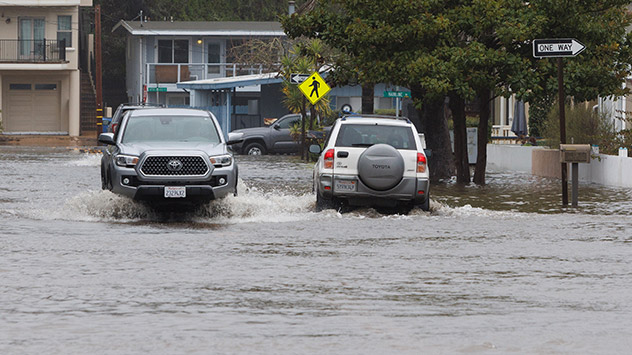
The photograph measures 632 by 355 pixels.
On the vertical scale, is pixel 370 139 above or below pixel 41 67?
below

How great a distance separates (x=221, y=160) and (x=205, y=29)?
5408 cm

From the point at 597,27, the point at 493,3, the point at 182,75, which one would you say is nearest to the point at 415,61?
the point at 493,3

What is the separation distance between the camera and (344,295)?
10.8 m

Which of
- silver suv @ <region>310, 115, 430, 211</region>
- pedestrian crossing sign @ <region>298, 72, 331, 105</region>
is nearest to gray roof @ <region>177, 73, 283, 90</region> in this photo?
pedestrian crossing sign @ <region>298, 72, 331, 105</region>

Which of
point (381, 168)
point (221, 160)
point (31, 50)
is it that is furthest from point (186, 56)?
point (381, 168)

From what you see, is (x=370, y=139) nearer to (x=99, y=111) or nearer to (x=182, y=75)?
(x=99, y=111)

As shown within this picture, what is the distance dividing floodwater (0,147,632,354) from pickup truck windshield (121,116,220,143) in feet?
3.66

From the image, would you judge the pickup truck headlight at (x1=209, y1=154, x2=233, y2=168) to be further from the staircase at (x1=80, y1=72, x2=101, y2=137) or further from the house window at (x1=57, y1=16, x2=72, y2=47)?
the house window at (x1=57, y1=16, x2=72, y2=47)

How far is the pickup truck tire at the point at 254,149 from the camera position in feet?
158

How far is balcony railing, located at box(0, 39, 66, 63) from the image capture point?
65438mm

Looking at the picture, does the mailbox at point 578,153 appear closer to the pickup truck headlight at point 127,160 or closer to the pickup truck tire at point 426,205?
the pickup truck tire at point 426,205

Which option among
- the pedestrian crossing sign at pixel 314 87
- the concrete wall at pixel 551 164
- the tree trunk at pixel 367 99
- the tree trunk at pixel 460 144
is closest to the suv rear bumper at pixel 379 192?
the concrete wall at pixel 551 164

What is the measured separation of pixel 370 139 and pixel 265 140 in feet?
92.8

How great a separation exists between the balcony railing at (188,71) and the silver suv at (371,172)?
2049 inches
